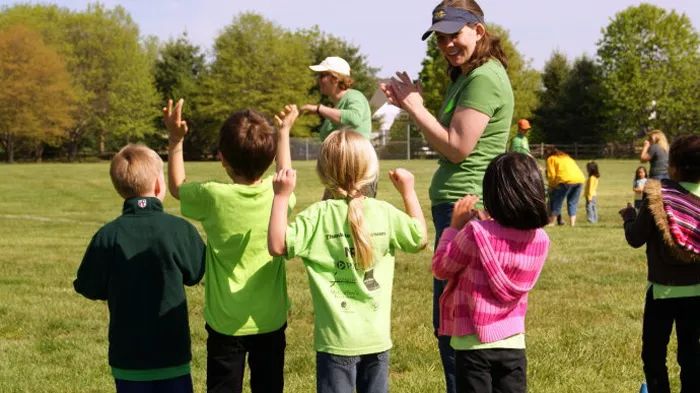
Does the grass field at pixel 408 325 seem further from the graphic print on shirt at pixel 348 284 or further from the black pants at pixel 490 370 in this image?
the graphic print on shirt at pixel 348 284

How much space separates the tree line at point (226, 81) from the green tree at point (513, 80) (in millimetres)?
113

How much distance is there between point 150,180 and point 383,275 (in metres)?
1.17

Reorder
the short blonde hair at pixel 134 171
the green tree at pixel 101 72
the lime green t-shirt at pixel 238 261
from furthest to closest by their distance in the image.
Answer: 1. the green tree at pixel 101 72
2. the lime green t-shirt at pixel 238 261
3. the short blonde hair at pixel 134 171

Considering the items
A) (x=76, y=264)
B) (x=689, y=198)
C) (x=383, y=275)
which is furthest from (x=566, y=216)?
(x=383, y=275)

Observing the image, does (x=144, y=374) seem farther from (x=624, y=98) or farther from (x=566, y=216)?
(x=624, y=98)

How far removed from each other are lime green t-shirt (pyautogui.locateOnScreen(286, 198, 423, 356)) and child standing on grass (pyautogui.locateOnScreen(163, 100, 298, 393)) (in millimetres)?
350

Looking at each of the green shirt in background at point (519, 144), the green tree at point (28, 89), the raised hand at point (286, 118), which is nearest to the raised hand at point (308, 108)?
the raised hand at point (286, 118)

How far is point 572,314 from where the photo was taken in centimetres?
766

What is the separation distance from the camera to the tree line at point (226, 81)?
65.8 metres

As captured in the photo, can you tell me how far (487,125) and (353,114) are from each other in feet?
7.38

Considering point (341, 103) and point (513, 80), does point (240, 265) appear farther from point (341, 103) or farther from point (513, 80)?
point (513, 80)

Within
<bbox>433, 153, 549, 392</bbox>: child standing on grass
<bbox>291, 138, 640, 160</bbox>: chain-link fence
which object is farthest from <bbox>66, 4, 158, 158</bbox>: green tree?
<bbox>433, 153, 549, 392</bbox>: child standing on grass

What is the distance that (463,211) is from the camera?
383cm

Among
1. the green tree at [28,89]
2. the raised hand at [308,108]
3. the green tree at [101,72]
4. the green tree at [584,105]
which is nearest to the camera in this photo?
the raised hand at [308,108]
